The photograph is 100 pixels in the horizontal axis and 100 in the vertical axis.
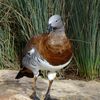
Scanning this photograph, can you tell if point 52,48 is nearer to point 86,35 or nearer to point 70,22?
point 86,35

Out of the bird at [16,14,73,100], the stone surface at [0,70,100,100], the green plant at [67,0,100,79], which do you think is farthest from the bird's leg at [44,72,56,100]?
the green plant at [67,0,100,79]

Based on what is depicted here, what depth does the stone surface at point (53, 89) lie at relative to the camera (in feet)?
14.2

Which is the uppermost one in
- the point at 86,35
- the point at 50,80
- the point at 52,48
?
the point at 52,48

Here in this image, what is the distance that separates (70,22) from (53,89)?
3.61 ft

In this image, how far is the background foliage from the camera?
5184 mm

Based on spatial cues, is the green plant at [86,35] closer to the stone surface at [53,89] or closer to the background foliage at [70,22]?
the background foliage at [70,22]

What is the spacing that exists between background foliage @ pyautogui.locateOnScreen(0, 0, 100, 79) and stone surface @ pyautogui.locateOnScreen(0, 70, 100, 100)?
345 mm

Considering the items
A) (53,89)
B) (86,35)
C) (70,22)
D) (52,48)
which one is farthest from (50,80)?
(70,22)

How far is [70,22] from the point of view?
17.9 ft

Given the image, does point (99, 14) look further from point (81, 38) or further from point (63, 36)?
point (63, 36)

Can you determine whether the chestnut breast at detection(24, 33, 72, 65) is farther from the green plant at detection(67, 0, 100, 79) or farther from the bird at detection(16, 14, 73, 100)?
the green plant at detection(67, 0, 100, 79)

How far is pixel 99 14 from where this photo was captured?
5168 millimetres

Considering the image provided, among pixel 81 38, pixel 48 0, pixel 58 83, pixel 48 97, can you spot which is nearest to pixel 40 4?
pixel 48 0

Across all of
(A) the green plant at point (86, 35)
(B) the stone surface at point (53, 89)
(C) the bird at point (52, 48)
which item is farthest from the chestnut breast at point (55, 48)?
(A) the green plant at point (86, 35)
